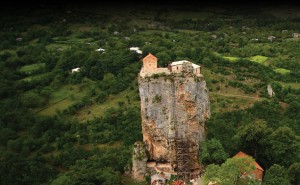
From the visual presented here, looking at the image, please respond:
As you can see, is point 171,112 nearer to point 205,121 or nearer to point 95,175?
point 205,121

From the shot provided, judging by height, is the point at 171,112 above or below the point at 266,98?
above

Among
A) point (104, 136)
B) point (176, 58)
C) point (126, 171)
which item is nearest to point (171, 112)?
point (126, 171)

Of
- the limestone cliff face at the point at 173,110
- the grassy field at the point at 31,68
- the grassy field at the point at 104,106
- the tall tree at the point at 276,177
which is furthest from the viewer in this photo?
the grassy field at the point at 31,68

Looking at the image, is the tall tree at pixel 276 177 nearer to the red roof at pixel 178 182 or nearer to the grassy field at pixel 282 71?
the red roof at pixel 178 182

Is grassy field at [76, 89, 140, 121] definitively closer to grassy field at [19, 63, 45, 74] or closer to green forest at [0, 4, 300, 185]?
green forest at [0, 4, 300, 185]

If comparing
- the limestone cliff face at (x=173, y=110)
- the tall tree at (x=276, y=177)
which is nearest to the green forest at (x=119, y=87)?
the tall tree at (x=276, y=177)

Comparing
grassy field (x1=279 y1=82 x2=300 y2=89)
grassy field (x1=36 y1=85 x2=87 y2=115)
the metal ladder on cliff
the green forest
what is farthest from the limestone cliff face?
grassy field (x1=36 y1=85 x2=87 y2=115)

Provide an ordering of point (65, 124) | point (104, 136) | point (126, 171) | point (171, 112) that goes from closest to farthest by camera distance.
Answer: point (171, 112) → point (126, 171) → point (104, 136) → point (65, 124)
